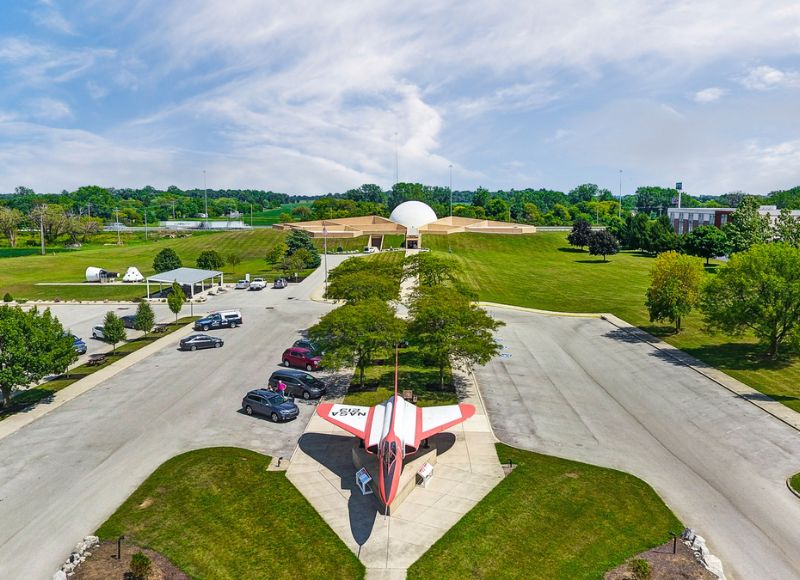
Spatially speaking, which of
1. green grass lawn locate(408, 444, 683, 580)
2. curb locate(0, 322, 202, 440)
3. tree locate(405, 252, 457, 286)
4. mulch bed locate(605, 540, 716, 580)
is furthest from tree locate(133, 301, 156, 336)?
mulch bed locate(605, 540, 716, 580)

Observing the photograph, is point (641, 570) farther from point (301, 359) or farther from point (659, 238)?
point (659, 238)

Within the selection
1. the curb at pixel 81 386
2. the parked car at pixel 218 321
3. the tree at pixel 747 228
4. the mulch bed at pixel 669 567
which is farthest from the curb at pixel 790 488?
the tree at pixel 747 228

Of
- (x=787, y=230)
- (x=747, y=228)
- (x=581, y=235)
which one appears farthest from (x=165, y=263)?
(x=747, y=228)

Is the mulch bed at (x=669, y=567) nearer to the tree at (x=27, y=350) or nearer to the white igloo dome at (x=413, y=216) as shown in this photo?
the tree at (x=27, y=350)

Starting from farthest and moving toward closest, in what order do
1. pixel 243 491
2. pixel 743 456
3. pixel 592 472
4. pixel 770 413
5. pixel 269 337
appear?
pixel 269 337
pixel 770 413
pixel 743 456
pixel 592 472
pixel 243 491

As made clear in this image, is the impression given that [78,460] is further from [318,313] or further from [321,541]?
[318,313]

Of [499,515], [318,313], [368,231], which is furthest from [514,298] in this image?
[368,231]
